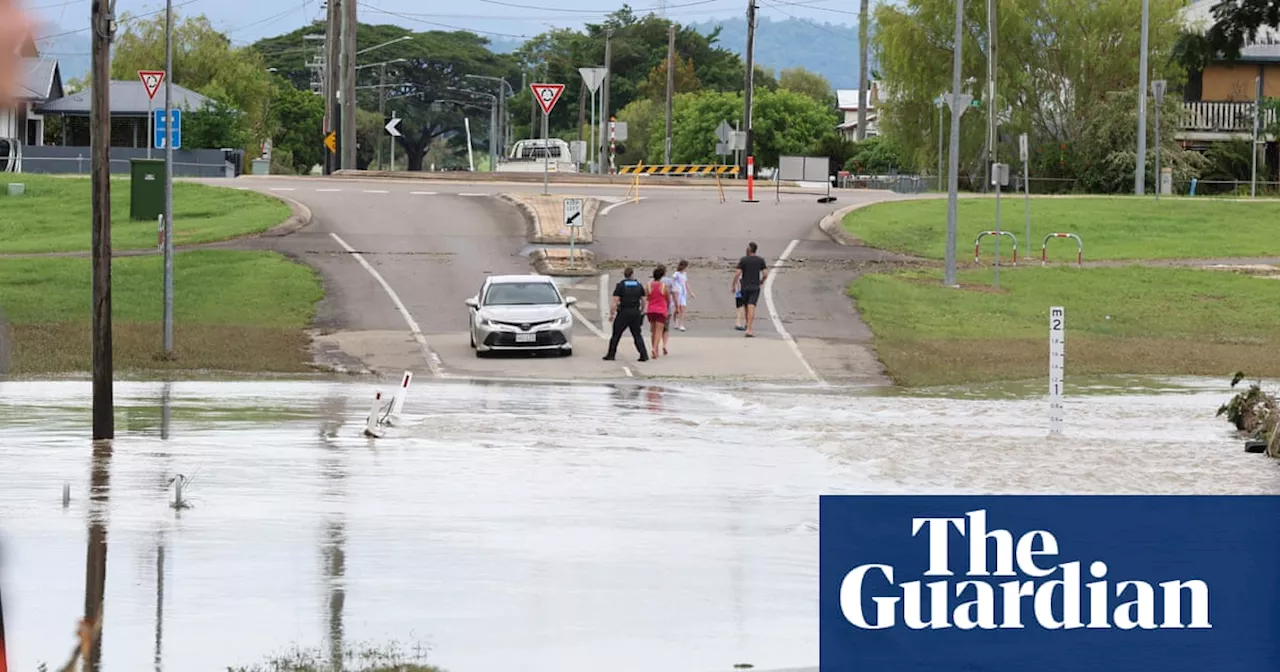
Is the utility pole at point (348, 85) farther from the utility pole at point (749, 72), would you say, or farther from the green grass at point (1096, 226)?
the green grass at point (1096, 226)

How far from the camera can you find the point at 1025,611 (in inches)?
236

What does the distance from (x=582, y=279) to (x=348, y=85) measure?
26.9 m

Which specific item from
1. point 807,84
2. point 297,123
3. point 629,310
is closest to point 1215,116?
point 629,310

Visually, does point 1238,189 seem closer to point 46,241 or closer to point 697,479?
point 46,241

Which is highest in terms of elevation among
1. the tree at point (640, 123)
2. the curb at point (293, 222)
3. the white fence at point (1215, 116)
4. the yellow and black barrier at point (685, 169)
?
the tree at point (640, 123)

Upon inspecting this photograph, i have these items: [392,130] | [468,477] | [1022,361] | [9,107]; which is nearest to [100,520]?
[468,477]

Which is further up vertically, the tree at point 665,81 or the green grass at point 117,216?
the tree at point 665,81

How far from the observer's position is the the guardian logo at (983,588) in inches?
232

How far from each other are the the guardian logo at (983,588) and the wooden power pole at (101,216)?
48.3ft

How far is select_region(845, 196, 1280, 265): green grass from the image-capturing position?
47.0 m

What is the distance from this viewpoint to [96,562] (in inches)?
485

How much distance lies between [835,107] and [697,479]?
147 meters

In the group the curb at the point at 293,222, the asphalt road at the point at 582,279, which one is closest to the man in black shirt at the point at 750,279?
the asphalt road at the point at 582,279

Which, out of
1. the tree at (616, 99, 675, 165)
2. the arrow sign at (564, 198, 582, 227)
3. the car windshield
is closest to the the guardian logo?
the car windshield
